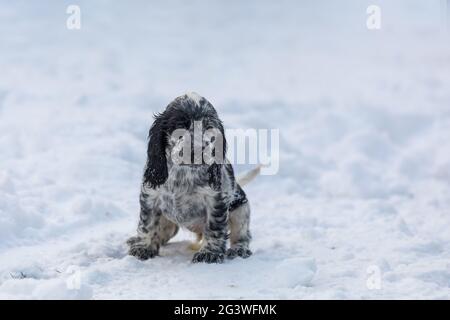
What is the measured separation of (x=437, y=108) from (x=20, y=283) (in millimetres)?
10412

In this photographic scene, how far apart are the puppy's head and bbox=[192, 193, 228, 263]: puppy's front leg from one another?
309 millimetres

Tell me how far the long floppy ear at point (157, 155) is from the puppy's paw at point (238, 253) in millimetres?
852

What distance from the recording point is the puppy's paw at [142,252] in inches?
223

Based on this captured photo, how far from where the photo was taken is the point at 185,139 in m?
5.30

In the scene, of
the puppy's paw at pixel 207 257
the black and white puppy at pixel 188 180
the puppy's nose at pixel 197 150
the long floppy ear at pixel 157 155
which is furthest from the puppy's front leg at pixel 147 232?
the puppy's nose at pixel 197 150

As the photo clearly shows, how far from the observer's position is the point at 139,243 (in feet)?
19.0

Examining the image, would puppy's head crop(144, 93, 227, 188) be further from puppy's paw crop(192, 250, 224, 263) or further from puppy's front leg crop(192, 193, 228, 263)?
puppy's paw crop(192, 250, 224, 263)

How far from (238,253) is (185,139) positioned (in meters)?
1.16

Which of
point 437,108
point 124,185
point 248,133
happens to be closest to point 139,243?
point 124,185

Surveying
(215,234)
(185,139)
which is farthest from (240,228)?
(185,139)

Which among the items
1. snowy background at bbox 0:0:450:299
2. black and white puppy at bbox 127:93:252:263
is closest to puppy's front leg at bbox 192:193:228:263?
black and white puppy at bbox 127:93:252:263

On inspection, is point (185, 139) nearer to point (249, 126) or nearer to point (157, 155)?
point (157, 155)

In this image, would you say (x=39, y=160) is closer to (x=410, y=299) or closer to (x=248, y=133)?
(x=248, y=133)

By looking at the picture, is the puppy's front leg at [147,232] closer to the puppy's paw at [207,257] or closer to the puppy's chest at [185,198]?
the puppy's chest at [185,198]
